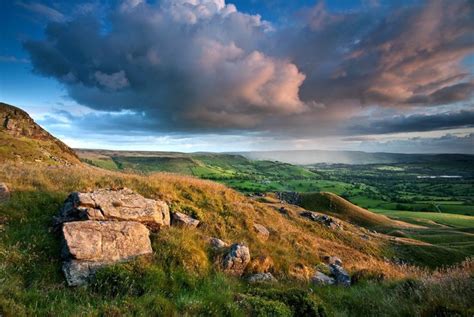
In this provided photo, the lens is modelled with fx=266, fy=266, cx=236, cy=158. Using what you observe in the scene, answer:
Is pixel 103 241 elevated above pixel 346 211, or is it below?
above

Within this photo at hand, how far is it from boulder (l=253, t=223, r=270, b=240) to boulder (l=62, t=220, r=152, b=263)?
308 inches

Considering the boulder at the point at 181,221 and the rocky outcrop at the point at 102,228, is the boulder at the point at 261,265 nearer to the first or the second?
the boulder at the point at 181,221

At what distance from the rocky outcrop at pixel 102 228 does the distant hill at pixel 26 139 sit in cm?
6343

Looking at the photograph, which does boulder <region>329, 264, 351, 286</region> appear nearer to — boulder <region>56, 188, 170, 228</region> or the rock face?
boulder <region>56, 188, 170, 228</region>

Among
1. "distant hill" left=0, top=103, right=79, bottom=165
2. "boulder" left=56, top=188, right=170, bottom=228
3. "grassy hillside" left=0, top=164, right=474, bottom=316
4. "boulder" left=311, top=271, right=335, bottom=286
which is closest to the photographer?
"grassy hillside" left=0, top=164, right=474, bottom=316

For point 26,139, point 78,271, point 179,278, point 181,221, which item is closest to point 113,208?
point 78,271

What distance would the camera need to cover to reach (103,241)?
8938 millimetres

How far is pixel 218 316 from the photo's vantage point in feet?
21.4

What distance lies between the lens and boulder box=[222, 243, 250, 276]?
34.0ft

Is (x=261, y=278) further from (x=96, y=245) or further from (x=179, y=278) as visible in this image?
(x=96, y=245)

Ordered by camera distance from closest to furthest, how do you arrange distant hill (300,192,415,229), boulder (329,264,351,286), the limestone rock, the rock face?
the limestone rock, the rock face, boulder (329,264,351,286), distant hill (300,192,415,229)

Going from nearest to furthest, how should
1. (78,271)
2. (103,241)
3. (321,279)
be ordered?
(78,271)
(103,241)
(321,279)

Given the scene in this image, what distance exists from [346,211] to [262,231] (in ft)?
203

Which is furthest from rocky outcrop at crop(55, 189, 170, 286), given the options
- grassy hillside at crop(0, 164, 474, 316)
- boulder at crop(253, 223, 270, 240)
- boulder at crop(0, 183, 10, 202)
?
boulder at crop(253, 223, 270, 240)
